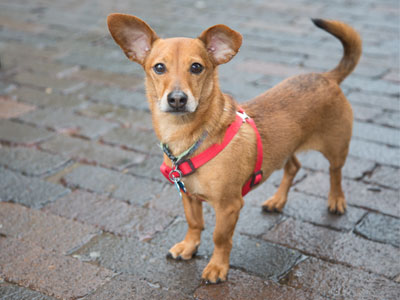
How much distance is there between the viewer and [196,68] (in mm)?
2391

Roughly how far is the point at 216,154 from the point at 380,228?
1.25 metres

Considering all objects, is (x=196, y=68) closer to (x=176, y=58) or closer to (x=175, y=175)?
(x=176, y=58)

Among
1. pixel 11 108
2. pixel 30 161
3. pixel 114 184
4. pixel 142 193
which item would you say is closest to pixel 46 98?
pixel 11 108

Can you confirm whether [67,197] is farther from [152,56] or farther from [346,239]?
[346,239]

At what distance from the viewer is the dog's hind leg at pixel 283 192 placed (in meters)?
3.25

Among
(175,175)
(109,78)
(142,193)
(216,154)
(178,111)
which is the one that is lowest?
(142,193)

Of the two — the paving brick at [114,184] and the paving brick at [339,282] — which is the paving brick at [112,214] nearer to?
the paving brick at [114,184]

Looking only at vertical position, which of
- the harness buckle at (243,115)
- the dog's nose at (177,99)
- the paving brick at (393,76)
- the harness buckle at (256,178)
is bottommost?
the paving brick at (393,76)

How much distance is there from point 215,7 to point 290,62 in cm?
266

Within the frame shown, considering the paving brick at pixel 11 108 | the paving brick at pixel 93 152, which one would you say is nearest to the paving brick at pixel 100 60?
the paving brick at pixel 11 108

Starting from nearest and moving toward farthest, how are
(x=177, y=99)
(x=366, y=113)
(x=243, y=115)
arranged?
(x=177, y=99) → (x=243, y=115) → (x=366, y=113)

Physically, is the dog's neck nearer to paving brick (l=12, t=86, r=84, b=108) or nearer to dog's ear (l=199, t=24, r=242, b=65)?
dog's ear (l=199, t=24, r=242, b=65)

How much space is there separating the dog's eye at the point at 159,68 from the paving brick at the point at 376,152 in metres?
2.08

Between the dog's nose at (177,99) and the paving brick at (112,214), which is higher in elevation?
the dog's nose at (177,99)
